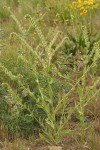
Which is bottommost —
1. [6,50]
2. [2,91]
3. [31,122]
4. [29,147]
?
[29,147]

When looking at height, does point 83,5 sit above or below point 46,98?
above

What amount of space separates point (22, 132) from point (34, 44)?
193 centimetres

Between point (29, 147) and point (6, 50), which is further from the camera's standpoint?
point (6, 50)

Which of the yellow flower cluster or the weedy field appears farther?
the yellow flower cluster

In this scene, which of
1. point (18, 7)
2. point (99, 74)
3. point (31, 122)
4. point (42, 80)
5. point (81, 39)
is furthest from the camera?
point (18, 7)

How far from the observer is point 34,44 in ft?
15.5

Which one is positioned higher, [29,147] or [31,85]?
[31,85]

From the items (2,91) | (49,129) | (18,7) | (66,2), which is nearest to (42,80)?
(2,91)

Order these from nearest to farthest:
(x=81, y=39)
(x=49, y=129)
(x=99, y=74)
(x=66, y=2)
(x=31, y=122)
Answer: (x=49, y=129)
(x=31, y=122)
(x=99, y=74)
(x=81, y=39)
(x=66, y=2)

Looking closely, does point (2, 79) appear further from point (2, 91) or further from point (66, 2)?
point (66, 2)

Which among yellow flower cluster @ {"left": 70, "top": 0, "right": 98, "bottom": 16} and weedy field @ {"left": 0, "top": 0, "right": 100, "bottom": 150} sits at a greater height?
yellow flower cluster @ {"left": 70, "top": 0, "right": 98, "bottom": 16}

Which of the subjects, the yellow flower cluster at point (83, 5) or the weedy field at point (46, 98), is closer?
the weedy field at point (46, 98)

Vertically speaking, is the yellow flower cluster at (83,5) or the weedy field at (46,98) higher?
the yellow flower cluster at (83,5)

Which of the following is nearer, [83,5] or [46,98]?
[46,98]
